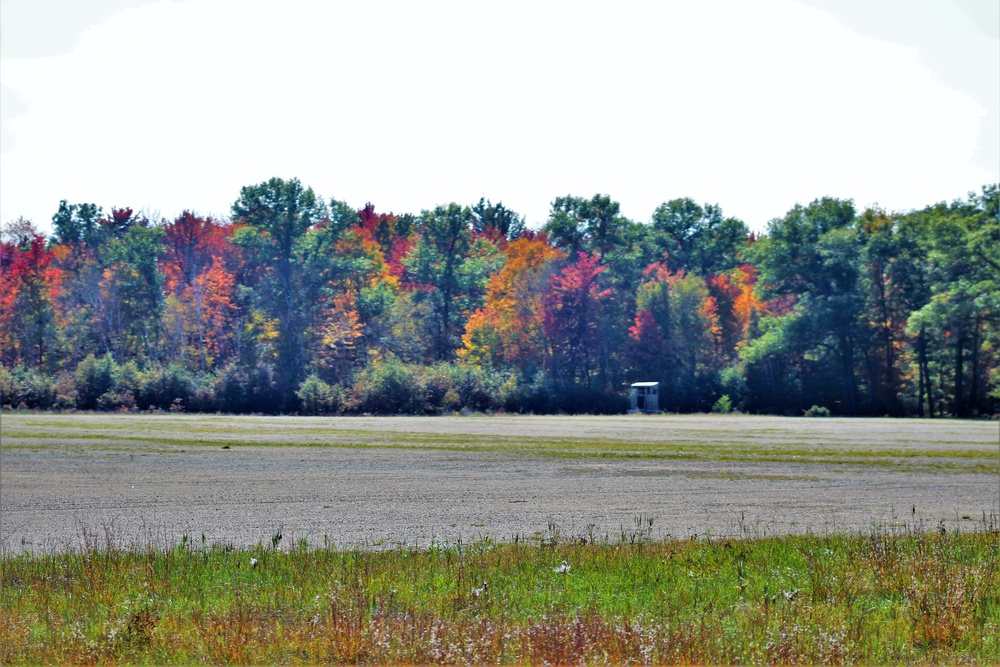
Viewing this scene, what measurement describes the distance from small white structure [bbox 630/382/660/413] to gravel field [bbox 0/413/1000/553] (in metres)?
29.2

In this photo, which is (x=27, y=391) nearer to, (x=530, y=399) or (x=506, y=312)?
(x=530, y=399)

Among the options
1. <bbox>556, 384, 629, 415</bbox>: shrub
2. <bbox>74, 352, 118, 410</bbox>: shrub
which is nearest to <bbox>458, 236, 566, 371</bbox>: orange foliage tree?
<bbox>556, 384, 629, 415</bbox>: shrub

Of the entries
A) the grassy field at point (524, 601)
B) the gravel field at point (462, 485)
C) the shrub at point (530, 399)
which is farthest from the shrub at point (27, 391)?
the grassy field at point (524, 601)

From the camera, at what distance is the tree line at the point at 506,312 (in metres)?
72.4

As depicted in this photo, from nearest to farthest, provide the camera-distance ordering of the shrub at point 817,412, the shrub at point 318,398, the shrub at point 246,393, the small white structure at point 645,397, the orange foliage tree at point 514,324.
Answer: the shrub at point 318,398, the shrub at point 246,393, the shrub at point 817,412, the small white structure at point 645,397, the orange foliage tree at point 514,324

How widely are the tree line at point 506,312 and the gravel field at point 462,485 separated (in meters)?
26.8

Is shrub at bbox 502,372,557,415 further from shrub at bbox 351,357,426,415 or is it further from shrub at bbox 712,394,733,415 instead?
shrub at bbox 712,394,733,415

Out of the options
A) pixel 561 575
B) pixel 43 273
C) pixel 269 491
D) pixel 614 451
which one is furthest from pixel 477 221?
pixel 561 575

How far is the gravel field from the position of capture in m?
18.1

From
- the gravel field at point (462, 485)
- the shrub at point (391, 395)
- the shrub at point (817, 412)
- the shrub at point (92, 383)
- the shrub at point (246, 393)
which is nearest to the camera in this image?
the gravel field at point (462, 485)

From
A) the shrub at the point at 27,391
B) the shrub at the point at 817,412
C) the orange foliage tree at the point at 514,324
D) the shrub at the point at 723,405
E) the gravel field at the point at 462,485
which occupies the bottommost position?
the gravel field at the point at 462,485

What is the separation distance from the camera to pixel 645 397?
76.4 meters

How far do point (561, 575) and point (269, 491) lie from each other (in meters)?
11.8

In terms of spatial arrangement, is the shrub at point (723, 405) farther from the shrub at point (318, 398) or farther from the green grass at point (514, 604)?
the green grass at point (514, 604)
